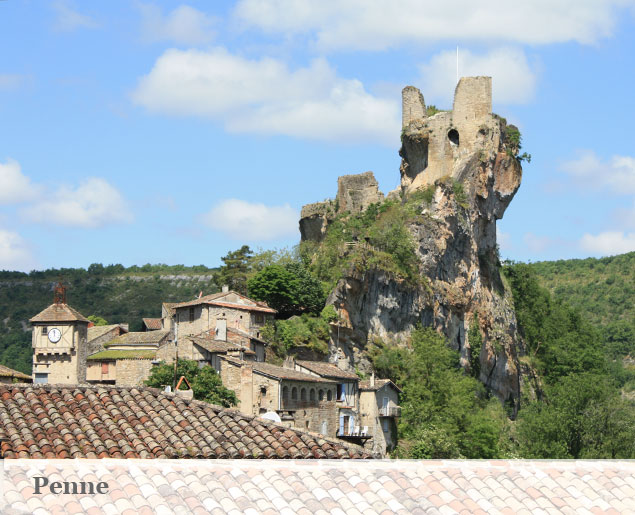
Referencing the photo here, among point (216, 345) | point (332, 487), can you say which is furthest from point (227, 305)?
point (332, 487)

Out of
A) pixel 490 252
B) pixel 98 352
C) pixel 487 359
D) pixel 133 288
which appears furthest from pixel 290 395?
pixel 133 288

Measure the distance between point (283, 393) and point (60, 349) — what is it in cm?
1841

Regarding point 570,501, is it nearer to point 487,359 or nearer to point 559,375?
point 487,359

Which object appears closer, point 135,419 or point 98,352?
point 135,419

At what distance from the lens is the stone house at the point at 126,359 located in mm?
62281

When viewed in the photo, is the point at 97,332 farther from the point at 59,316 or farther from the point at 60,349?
the point at 60,349

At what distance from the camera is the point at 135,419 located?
23.3m

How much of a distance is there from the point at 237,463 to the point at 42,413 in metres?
6.36

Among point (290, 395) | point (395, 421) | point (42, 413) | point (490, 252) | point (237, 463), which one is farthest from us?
point (490, 252)

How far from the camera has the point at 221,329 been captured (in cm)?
6788

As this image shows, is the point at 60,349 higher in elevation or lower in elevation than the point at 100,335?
lower

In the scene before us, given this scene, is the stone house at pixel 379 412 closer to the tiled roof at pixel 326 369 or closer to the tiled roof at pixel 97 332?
the tiled roof at pixel 326 369

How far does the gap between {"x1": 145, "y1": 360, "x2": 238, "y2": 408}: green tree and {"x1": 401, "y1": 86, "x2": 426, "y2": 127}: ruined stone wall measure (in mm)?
41922

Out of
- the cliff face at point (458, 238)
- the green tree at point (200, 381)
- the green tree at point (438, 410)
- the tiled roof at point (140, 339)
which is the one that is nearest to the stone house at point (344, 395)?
the green tree at point (438, 410)
